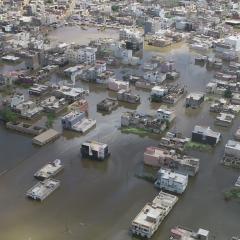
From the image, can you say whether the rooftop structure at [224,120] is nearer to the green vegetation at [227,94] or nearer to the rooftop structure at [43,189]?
the green vegetation at [227,94]

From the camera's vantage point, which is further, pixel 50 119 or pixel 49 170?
pixel 50 119

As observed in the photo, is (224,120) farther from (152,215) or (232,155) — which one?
(152,215)

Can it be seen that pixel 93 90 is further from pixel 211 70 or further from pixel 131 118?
pixel 211 70

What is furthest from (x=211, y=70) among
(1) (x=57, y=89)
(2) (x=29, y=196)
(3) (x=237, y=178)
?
(2) (x=29, y=196)

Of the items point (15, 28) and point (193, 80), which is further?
point (15, 28)

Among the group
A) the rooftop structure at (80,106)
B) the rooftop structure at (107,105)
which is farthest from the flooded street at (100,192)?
the rooftop structure at (80,106)

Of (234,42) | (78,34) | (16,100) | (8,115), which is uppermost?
(234,42)

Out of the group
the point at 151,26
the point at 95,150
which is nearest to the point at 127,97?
the point at 95,150
